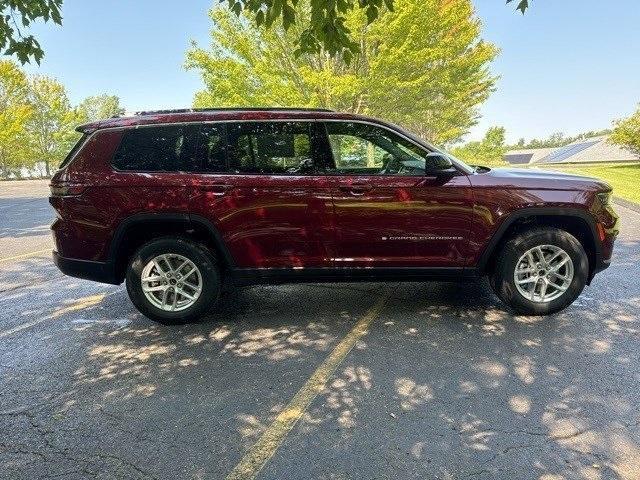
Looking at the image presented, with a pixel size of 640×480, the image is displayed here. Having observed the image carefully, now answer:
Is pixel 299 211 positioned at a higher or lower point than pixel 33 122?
lower

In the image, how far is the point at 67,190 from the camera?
3.97 metres

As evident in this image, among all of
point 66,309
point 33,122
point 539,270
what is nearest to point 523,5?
point 539,270

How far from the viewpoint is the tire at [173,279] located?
4016mm

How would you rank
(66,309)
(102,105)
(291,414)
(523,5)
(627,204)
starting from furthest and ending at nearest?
(102,105) → (627,204) → (66,309) → (523,5) → (291,414)

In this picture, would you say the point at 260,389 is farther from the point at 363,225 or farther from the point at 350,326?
the point at 363,225

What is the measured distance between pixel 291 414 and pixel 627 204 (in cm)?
1184

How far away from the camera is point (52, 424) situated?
8.68 feet

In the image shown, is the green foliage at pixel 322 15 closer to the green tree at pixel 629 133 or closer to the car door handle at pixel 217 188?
the car door handle at pixel 217 188

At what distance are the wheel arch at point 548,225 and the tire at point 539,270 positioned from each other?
8 centimetres

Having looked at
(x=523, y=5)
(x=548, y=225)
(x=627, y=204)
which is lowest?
(x=627, y=204)

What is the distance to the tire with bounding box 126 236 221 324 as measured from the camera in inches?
158

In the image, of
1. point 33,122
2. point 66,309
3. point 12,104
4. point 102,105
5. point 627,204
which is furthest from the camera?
point 102,105

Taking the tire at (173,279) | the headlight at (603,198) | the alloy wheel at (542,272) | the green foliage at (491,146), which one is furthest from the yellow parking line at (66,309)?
the green foliage at (491,146)

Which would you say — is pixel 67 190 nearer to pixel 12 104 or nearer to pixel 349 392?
pixel 349 392
